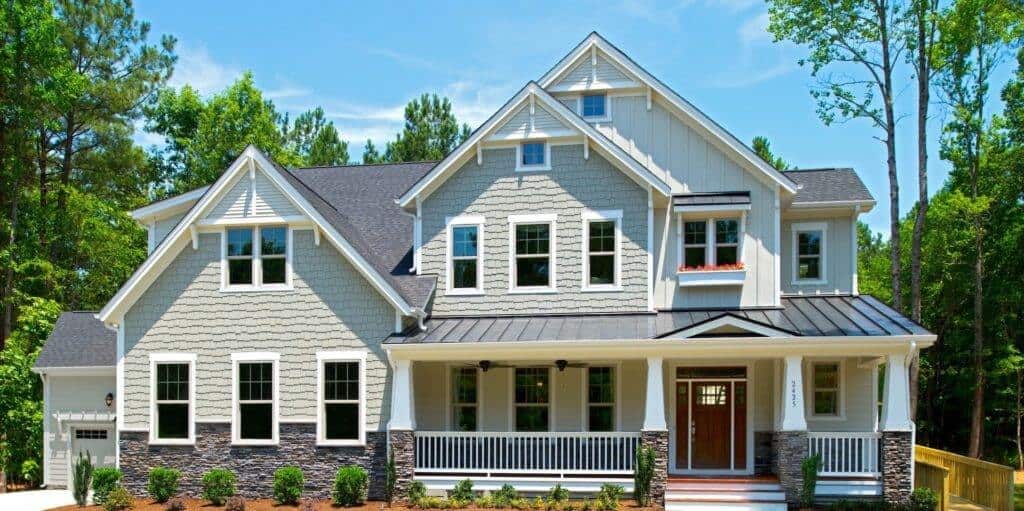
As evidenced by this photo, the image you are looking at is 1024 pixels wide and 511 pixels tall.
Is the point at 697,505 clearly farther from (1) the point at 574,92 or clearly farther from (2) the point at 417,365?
(1) the point at 574,92

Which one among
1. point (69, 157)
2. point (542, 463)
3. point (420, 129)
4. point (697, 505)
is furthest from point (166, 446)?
point (420, 129)

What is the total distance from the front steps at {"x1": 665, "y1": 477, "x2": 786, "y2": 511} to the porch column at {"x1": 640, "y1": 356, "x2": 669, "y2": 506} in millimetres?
328

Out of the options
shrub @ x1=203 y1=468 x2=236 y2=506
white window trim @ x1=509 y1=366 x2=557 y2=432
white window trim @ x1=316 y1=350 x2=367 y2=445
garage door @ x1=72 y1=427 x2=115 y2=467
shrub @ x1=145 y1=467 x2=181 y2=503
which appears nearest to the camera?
shrub @ x1=203 y1=468 x2=236 y2=506

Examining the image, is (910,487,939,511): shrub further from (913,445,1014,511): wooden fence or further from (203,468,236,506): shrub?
(203,468,236,506): shrub

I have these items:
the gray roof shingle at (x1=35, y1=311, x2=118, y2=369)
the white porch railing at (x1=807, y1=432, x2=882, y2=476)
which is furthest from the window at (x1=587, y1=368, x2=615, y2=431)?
the gray roof shingle at (x1=35, y1=311, x2=118, y2=369)

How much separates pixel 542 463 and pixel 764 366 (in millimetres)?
5264

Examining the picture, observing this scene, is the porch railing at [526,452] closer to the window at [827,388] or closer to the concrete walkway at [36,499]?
the window at [827,388]

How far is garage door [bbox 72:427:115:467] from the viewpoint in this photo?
19.7m

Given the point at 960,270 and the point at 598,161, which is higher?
the point at 598,161

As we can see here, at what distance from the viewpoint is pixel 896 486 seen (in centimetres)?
1420

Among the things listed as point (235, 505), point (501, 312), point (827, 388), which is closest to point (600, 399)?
point (501, 312)

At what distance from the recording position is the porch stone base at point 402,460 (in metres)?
15.5

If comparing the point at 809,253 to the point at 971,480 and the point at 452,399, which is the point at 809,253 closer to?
the point at 971,480

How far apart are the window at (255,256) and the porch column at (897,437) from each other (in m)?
12.3
